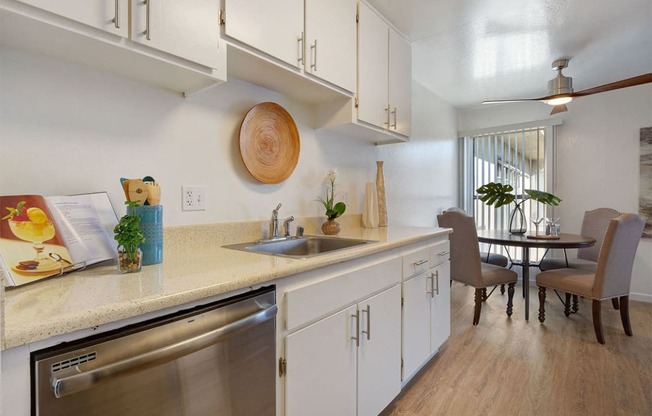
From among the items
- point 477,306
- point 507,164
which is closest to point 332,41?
point 477,306

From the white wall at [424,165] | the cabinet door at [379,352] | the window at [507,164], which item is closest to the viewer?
the cabinet door at [379,352]

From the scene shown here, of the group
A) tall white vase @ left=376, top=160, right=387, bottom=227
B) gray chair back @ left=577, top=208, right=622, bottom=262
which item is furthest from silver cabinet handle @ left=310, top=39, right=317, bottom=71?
gray chair back @ left=577, top=208, right=622, bottom=262

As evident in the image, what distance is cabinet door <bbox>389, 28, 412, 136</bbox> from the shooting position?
224cm

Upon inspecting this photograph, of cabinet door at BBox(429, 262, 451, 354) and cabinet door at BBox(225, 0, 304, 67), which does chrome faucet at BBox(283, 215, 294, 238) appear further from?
cabinet door at BBox(429, 262, 451, 354)

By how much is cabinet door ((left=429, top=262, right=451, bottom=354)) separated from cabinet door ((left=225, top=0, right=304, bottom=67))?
4.99ft

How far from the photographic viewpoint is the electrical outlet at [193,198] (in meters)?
1.38

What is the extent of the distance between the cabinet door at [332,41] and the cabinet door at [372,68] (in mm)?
89

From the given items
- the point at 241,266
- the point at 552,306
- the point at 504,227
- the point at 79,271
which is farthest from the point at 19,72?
the point at 504,227

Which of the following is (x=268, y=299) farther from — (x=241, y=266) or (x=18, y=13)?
(x=18, y=13)

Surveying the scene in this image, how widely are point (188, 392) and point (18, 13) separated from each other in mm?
1055

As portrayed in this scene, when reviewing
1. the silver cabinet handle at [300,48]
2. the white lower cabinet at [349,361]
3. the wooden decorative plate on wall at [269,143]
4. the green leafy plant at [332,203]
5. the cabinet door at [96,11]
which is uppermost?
the silver cabinet handle at [300,48]

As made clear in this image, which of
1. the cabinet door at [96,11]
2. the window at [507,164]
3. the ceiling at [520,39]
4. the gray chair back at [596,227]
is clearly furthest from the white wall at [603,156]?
the cabinet door at [96,11]

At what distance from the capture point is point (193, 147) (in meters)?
1.43

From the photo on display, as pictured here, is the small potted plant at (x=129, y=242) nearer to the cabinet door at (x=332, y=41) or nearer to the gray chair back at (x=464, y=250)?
the cabinet door at (x=332, y=41)
